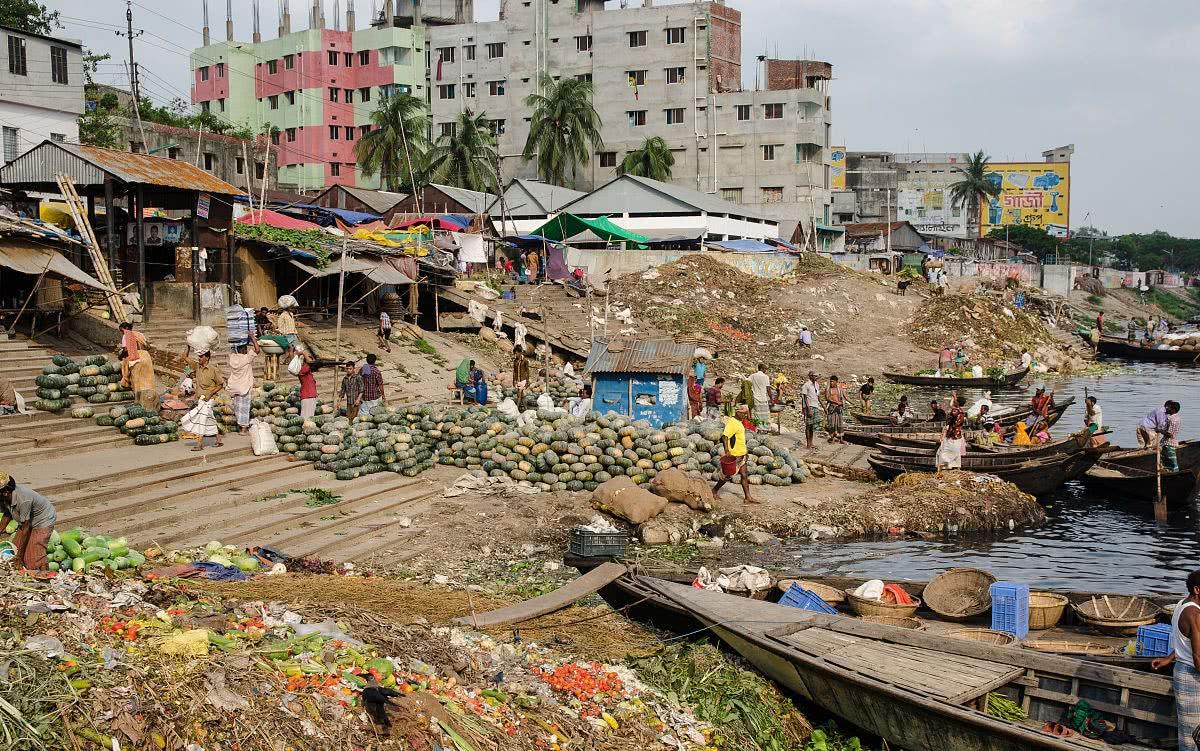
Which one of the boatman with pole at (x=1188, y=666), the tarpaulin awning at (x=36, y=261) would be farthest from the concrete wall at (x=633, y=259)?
the boatman with pole at (x=1188, y=666)

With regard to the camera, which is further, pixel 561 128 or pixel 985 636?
pixel 561 128

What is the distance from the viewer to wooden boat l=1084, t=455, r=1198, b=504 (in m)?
19.2

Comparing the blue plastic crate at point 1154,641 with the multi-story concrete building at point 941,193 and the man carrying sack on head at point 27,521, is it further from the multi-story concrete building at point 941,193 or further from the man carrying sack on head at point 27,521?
the multi-story concrete building at point 941,193

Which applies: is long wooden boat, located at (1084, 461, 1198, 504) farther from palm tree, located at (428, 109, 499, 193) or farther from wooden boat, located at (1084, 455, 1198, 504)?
palm tree, located at (428, 109, 499, 193)

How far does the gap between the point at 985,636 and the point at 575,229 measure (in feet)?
117

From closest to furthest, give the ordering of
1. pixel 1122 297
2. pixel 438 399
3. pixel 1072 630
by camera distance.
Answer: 1. pixel 1072 630
2. pixel 438 399
3. pixel 1122 297

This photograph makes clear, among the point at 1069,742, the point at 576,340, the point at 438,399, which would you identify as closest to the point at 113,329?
the point at 438,399

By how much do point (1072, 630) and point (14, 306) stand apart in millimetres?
19987

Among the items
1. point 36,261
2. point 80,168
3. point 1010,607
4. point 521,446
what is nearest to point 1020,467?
point 521,446

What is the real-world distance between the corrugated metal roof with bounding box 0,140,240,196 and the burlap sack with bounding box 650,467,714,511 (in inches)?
Result: 538

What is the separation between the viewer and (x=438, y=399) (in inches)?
1004

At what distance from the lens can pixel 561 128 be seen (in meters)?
61.8

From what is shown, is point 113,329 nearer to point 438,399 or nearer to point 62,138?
point 438,399

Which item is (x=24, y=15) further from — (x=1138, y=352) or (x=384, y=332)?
(x=1138, y=352)
